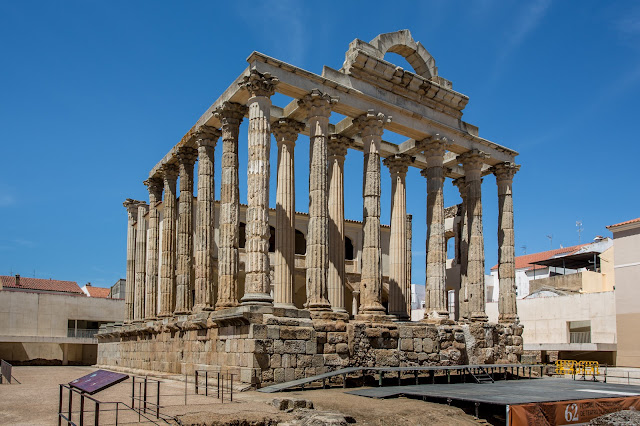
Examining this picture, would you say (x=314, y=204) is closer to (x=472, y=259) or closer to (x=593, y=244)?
(x=472, y=259)

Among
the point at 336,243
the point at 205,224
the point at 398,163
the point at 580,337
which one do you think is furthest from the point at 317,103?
the point at 580,337

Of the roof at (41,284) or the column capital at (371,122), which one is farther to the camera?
the roof at (41,284)

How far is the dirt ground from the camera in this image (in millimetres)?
10227

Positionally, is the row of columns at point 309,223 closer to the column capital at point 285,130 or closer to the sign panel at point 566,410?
the column capital at point 285,130

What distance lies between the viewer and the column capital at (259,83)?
55.9 ft

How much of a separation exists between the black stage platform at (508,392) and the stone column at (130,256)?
1565cm

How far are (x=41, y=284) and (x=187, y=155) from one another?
28.7 metres

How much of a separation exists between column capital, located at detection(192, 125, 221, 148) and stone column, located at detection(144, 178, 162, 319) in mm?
5614

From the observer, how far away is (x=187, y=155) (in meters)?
22.8

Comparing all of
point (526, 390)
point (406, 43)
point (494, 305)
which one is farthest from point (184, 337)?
point (494, 305)

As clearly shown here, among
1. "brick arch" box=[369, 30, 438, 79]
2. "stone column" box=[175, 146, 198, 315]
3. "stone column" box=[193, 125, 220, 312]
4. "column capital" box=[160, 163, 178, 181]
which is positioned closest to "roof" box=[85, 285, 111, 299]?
"column capital" box=[160, 163, 178, 181]

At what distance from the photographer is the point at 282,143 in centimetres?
1952

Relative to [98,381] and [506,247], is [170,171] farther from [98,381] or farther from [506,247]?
[98,381]

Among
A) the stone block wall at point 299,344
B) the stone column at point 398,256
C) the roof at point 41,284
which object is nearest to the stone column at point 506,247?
the stone block wall at point 299,344
